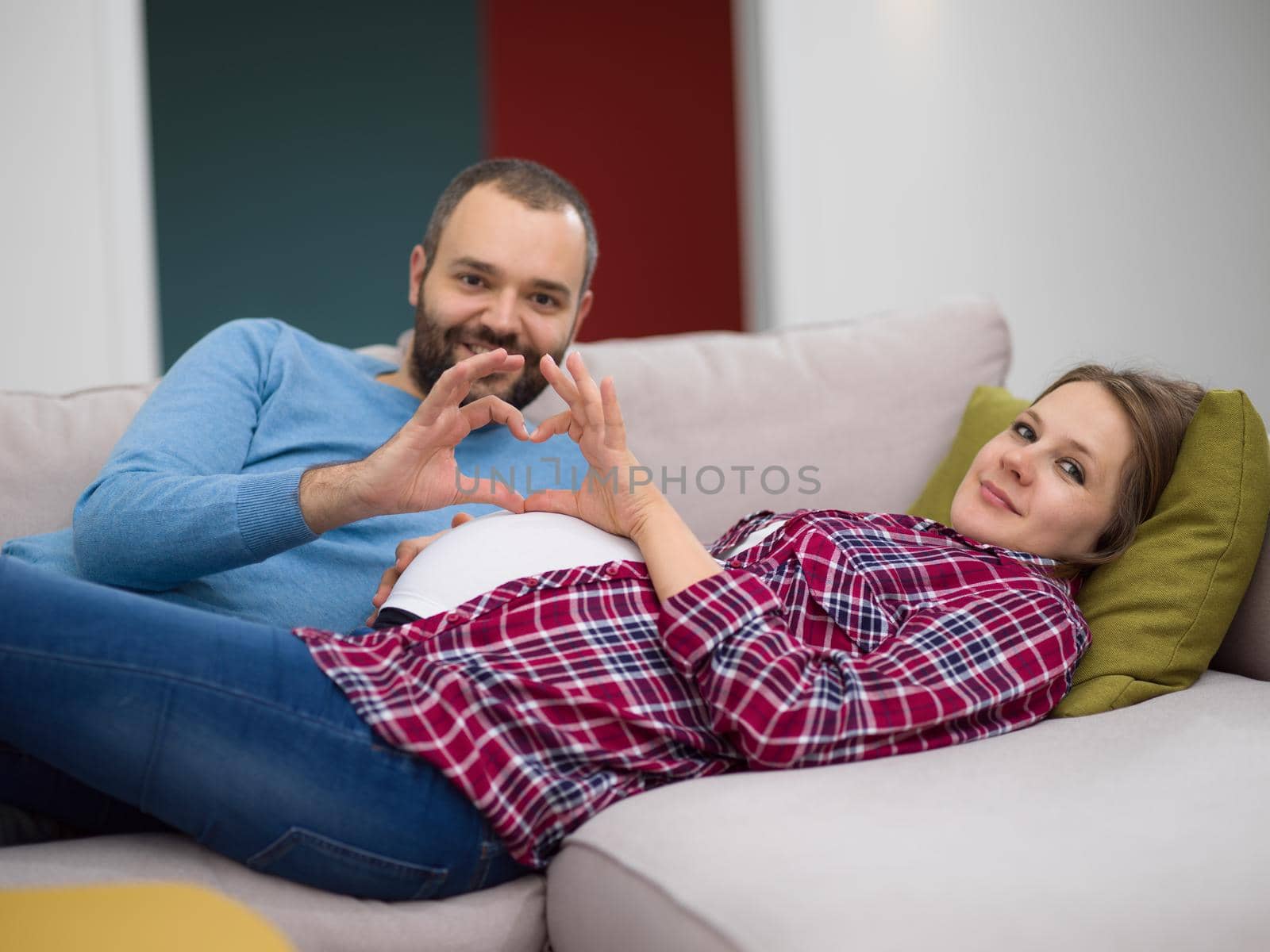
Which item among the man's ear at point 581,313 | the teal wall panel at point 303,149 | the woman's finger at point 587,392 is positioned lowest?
the woman's finger at point 587,392

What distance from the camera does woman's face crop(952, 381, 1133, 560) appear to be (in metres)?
1.39

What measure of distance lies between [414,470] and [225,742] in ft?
1.19

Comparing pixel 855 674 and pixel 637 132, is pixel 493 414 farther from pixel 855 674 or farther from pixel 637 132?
pixel 637 132

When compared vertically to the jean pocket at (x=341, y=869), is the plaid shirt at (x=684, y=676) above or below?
above

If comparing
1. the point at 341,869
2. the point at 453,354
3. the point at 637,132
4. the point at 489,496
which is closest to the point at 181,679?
the point at 341,869

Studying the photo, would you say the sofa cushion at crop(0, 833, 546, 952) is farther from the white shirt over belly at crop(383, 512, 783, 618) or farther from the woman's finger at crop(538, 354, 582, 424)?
the woman's finger at crop(538, 354, 582, 424)

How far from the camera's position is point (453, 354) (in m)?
1.69

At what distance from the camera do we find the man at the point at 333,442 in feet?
4.10

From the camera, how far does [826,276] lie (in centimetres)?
343

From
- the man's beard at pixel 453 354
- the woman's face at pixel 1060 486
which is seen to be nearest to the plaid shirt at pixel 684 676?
the woman's face at pixel 1060 486

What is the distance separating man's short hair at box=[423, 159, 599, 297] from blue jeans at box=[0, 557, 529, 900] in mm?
860

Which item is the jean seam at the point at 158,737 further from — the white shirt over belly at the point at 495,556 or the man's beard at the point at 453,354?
the man's beard at the point at 453,354

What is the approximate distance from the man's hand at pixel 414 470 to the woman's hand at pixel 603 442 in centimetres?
5

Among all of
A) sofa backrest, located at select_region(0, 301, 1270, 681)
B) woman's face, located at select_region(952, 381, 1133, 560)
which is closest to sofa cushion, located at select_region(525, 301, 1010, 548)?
sofa backrest, located at select_region(0, 301, 1270, 681)
